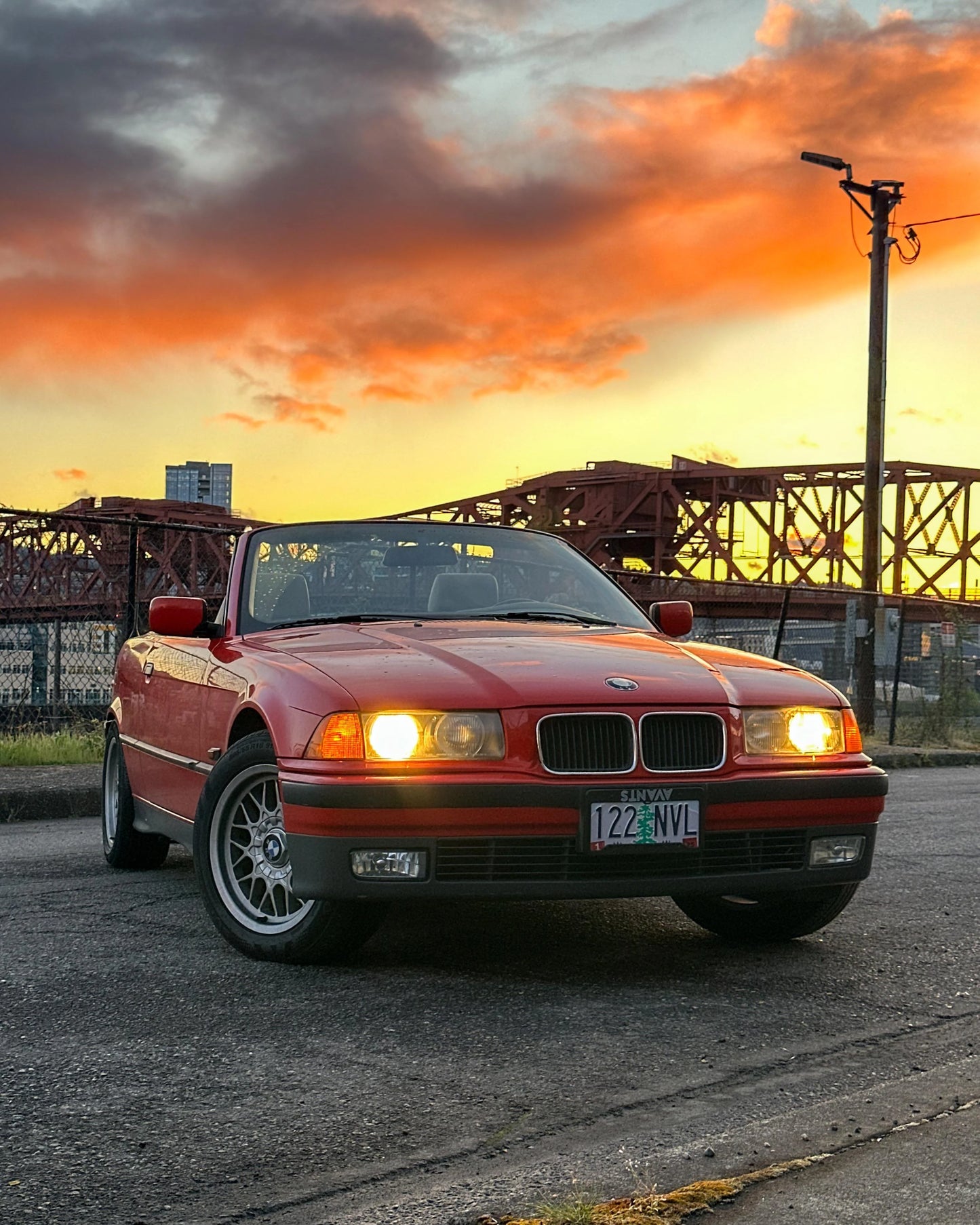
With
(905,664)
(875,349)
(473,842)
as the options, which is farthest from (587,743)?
(875,349)

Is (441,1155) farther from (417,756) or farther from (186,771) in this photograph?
(186,771)

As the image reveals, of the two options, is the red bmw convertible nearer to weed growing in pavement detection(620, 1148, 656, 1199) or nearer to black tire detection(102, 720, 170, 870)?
black tire detection(102, 720, 170, 870)

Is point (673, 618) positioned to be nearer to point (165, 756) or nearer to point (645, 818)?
point (645, 818)

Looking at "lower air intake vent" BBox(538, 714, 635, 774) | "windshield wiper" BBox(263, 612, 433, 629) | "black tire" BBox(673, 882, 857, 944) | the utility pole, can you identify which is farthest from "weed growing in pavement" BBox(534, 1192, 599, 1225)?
the utility pole

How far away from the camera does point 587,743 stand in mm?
4324

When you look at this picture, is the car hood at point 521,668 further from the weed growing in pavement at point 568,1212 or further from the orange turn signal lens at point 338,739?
the weed growing in pavement at point 568,1212

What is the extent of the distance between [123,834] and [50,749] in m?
5.00

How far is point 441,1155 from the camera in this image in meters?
2.88

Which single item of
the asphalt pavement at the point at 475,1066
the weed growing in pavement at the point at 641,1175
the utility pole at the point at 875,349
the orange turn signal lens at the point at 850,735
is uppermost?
the utility pole at the point at 875,349

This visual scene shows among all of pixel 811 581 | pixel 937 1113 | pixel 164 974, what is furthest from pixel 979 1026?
pixel 811 581

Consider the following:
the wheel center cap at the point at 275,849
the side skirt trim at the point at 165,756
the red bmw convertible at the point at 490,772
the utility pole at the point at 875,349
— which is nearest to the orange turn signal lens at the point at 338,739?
the red bmw convertible at the point at 490,772

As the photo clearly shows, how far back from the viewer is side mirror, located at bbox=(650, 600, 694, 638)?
19.5 ft

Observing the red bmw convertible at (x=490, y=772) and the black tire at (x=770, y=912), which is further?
the black tire at (x=770, y=912)

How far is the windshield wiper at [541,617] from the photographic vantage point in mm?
5492
